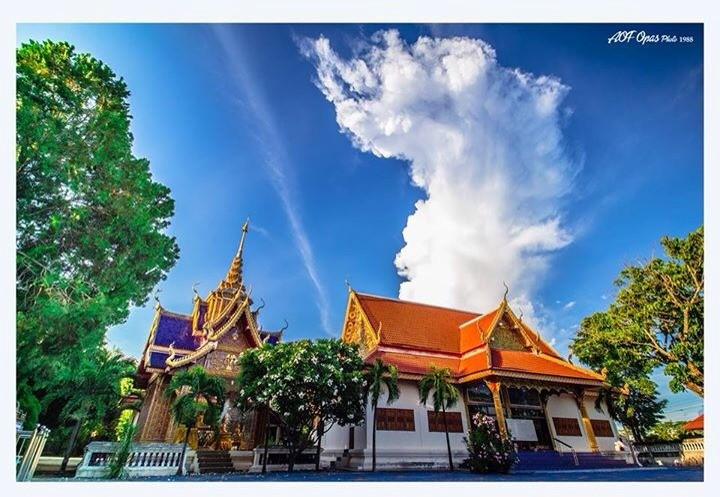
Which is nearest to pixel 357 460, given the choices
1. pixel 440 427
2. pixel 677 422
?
pixel 440 427

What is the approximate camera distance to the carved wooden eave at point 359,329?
528 inches

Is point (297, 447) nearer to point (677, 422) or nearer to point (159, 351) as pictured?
point (159, 351)

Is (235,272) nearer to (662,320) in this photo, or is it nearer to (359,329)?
(359,329)

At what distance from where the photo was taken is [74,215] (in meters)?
7.27

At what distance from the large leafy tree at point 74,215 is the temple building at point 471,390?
7.23m

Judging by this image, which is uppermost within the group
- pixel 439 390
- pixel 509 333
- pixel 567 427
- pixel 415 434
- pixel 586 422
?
pixel 509 333

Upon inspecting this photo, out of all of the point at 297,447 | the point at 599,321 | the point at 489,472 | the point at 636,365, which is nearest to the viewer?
the point at 489,472

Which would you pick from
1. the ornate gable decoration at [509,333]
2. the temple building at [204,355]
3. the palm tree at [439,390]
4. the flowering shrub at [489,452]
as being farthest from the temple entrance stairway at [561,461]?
the temple building at [204,355]

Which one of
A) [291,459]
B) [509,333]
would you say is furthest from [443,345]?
[291,459]

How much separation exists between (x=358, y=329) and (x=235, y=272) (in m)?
6.13

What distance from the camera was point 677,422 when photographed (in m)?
19.1

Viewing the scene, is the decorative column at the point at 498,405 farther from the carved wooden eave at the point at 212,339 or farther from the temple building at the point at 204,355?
the carved wooden eave at the point at 212,339

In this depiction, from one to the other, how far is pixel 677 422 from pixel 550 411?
11.9 metres

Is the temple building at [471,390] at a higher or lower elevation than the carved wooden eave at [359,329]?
lower
